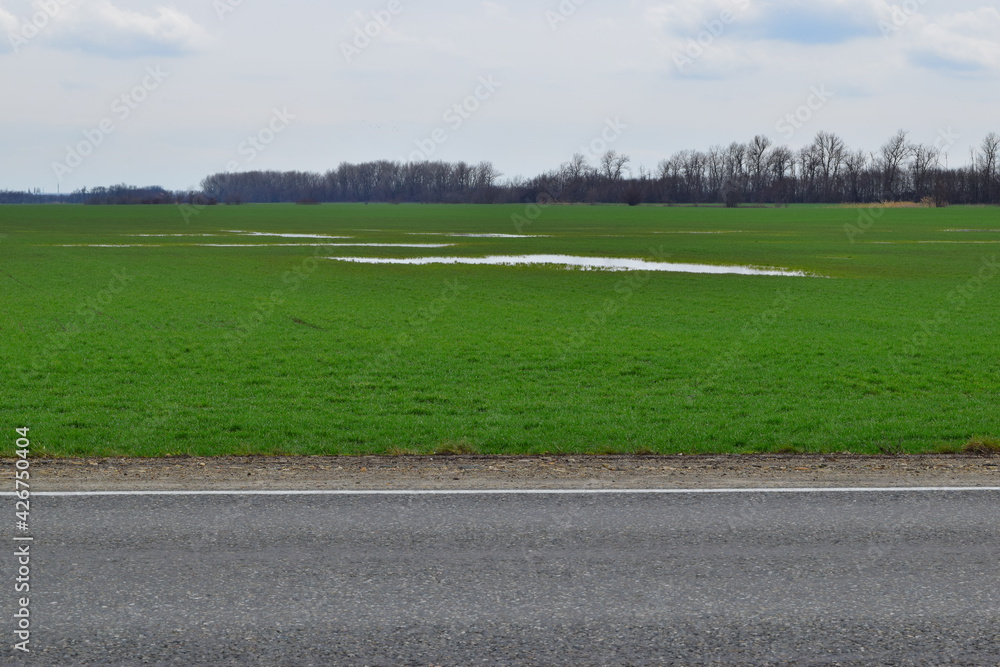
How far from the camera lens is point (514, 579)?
22.8 feet

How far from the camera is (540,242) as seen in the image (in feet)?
212

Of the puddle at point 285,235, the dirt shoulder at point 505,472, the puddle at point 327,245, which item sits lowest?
the dirt shoulder at point 505,472

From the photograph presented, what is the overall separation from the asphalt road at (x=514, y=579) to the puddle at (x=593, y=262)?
1317 inches

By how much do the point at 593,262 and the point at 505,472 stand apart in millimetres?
37444

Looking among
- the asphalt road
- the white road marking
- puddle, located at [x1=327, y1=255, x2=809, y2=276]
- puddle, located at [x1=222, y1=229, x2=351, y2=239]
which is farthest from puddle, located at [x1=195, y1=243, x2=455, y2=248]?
the asphalt road

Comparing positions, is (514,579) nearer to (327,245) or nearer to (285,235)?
(327,245)

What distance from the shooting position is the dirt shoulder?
984 centimetres

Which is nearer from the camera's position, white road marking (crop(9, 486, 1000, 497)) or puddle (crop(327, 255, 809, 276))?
white road marking (crop(9, 486, 1000, 497))

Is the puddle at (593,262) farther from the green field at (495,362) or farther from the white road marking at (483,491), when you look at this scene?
the white road marking at (483,491)

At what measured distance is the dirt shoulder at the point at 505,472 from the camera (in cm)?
984

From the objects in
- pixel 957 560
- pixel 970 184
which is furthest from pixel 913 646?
pixel 970 184

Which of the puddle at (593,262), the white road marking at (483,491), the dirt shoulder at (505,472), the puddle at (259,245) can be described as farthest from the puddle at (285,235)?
the white road marking at (483,491)

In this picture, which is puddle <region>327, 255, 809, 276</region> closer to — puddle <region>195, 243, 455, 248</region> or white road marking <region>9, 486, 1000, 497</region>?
puddle <region>195, 243, 455, 248</region>

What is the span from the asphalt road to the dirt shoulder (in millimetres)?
594
